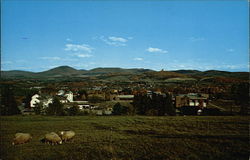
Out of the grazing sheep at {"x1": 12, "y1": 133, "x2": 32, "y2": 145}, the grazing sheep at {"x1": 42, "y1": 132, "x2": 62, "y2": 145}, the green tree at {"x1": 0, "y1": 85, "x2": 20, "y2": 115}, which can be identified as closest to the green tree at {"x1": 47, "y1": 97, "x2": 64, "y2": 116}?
the green tree at {"x1": 0, "y1": 85, "x2": 20, "y2": 115}

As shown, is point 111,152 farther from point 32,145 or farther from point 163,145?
point 32,145

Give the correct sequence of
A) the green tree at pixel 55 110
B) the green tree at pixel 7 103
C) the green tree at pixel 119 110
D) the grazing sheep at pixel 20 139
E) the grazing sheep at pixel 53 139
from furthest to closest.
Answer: the green tree at pixel 7 103, the green tree at pixel 119 110, the green tree at pixel 55 110, the grazing sheep at pixel 20 139, the grazing sheep at pixel 53 139

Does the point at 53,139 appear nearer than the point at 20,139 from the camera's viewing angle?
Yes

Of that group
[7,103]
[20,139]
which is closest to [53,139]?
[20,139]

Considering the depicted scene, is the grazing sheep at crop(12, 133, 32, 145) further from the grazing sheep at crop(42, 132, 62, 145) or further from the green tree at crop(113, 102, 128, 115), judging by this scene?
the green tree at crop(113, 102, 128, 115)

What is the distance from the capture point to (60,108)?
166ft

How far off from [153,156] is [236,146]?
7.65m

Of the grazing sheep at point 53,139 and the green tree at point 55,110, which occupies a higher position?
the grazing sheep at point 53,139

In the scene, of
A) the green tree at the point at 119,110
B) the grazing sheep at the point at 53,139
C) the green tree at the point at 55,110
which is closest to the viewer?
the grazing sheep at the point at 53,139

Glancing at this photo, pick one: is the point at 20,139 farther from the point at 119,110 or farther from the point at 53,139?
the point at 119,110

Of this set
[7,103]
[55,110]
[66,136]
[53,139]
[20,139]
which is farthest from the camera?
[7,103]

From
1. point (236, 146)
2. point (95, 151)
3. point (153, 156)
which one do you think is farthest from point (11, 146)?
point (236, 146)

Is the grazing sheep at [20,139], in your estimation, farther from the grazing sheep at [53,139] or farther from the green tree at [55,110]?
the green tree at [55,110]

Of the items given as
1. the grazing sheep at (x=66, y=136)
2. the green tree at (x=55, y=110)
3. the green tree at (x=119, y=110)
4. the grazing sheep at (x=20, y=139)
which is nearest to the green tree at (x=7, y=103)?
the green tree at (x=55, y=110)
